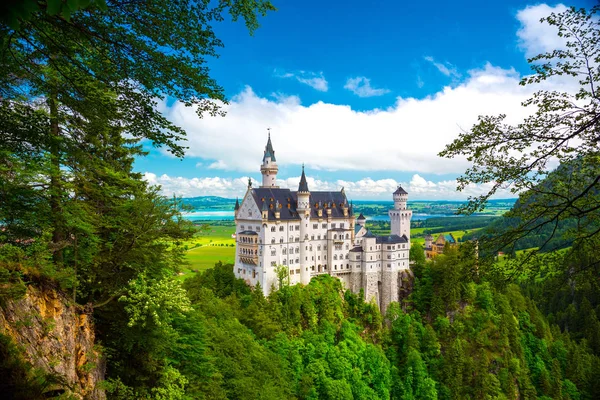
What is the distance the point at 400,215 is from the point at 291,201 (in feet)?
79.7

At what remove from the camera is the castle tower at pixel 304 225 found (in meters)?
67.9

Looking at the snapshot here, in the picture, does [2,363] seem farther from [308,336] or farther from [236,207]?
[236,207]

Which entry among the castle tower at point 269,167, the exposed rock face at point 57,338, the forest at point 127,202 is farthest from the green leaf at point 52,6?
the castle tower at point 269,167

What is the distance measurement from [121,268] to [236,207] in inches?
1968

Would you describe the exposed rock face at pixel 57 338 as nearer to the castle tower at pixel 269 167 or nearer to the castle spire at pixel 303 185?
the castle spire at pixel 303 185

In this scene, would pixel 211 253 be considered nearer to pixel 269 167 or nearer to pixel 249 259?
pixel 269 167

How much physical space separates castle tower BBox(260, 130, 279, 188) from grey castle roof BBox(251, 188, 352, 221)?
391 cm

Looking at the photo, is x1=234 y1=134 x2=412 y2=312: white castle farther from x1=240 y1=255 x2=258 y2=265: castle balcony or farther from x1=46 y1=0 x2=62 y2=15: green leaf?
x1=46 y1=0 x2=62 y2=15: green leaf

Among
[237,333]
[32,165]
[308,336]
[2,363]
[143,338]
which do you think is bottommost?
[308,336]

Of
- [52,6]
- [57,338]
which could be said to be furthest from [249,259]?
[52,6]

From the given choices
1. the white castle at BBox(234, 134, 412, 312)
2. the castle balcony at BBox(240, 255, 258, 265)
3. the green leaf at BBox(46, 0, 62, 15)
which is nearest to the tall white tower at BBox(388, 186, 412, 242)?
the white castle at BBox(234, 134, 412, 312)

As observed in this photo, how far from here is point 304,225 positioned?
2694 inches

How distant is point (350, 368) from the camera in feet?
181

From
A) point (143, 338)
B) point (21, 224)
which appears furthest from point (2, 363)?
point (143, 338)
